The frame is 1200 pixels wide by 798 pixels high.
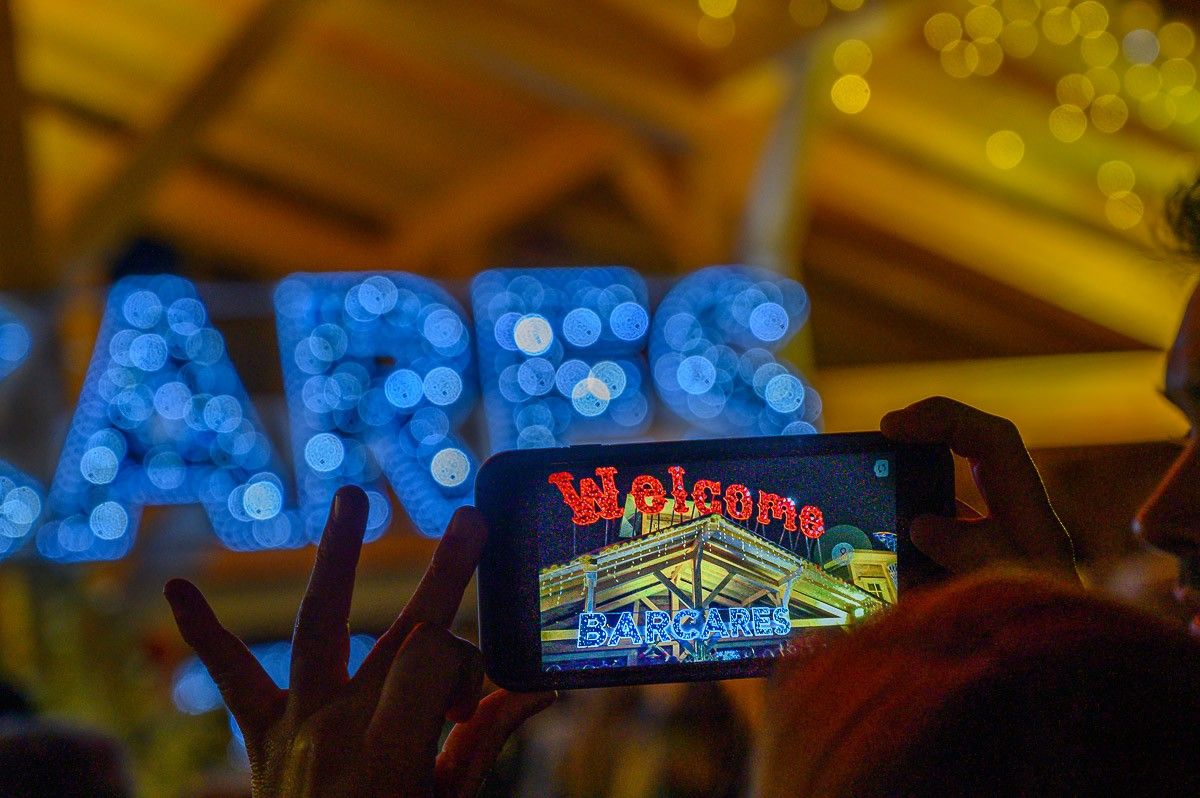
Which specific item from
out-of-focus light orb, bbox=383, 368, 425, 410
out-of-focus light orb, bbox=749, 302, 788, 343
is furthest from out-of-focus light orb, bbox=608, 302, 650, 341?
out-of-focus light orb, bbox=383, 368, 425, 410

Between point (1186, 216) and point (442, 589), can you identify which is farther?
point (1186, 216)

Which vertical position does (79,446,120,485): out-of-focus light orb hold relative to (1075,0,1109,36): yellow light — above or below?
below

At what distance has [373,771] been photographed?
0.62 m

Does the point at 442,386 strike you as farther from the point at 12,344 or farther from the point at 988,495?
the point at 988,495

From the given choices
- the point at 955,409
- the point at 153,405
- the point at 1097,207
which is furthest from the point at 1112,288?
the point at 955,409

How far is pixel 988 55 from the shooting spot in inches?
167

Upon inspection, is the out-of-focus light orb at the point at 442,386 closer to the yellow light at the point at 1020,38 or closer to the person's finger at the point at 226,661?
the yellow light at the point at 1020,38

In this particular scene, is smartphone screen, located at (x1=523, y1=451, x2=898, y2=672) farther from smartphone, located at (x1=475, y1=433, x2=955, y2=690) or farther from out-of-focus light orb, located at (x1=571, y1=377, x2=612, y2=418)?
out-of-focus light orb, located at (x1=571, y1=377, x2=612, y2=418)

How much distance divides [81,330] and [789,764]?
7.38 meters

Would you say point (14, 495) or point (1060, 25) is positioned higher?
point (1060, 25)

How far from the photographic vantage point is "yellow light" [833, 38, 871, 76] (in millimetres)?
4285

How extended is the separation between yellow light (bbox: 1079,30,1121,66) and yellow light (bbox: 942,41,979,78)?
1.24 ft

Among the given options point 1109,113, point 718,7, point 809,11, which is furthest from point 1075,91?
point 718,7

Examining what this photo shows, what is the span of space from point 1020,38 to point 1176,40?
50cm
